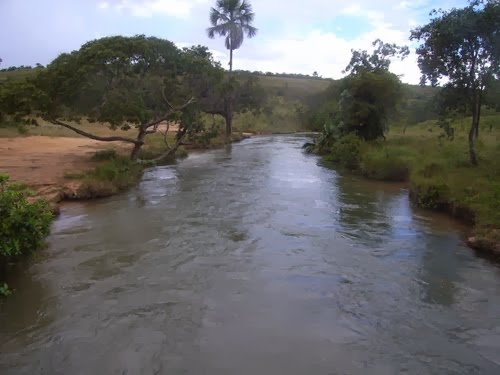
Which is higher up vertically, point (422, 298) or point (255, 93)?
point (255, 93)

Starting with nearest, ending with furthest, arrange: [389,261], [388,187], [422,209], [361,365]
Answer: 1. [361,365]
2. [389,261]
3. [422,209]
4. [388,187]

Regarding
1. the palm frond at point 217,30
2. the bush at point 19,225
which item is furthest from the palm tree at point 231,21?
the bush at point 19,225

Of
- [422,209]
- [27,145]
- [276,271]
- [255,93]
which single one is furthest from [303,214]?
[255,93]

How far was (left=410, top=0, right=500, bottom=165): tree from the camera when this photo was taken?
555 inches

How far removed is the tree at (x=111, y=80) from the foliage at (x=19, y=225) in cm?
1136

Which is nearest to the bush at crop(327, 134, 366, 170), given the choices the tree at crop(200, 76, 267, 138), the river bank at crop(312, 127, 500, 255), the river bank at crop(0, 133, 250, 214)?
the river bank at crop(312, 127, 500, 255)

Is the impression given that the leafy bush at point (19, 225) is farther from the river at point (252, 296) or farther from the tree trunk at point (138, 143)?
the tree trunk at point (138, 143)

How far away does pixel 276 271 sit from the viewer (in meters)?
8.78

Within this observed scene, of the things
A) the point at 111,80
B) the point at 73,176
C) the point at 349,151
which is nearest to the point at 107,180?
the point at 73,176

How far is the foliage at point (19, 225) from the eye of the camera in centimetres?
727

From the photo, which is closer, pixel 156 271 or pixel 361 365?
pixel 361 365

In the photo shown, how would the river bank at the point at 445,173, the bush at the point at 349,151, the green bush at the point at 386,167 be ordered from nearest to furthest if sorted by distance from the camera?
the river bank at the point at 445,173 → the green bush at the point at 386,167 → the bush at the point at 349,151

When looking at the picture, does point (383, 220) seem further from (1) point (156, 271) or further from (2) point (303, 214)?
(1) point (156, 271)

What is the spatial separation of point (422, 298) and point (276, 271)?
2693 mm
